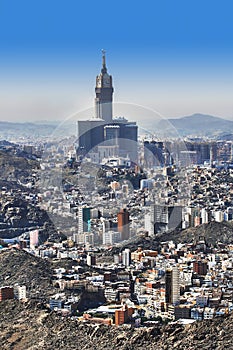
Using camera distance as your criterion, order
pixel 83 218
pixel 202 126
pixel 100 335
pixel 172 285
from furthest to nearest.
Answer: pixel 202 126
pixel 83 218
pixel 172 285
pixel 100 335

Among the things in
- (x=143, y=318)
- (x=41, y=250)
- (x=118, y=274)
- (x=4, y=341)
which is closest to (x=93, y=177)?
(x=41, y=250)

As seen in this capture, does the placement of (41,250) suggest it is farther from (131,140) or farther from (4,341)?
(4,341)

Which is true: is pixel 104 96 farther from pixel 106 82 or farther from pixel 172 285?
pixel 172 285

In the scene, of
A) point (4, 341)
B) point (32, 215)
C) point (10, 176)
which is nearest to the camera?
point (4, 341)

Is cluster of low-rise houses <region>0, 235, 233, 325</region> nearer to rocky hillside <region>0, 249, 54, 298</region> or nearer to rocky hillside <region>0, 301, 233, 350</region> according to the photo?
rocky hillside <region>0, 249, 54, 298</region>

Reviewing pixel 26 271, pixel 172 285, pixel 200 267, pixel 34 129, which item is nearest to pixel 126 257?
pixel 200 267

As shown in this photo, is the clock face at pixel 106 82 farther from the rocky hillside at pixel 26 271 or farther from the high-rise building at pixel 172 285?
the high-rise building at pixel 172 285
